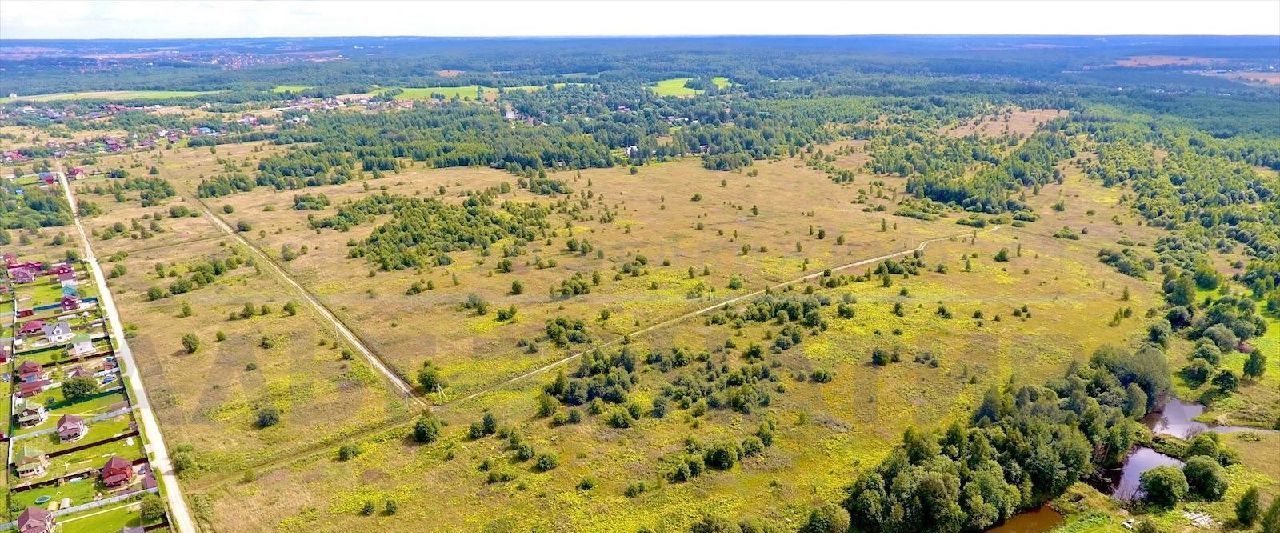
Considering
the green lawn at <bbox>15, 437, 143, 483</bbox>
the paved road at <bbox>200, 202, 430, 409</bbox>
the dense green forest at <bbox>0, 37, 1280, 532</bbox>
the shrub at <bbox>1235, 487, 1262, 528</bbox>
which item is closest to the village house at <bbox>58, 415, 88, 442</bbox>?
the green lawn at <bbox>15, 437, 143, 483</bbox>

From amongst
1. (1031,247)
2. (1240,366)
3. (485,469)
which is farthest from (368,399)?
(1031,247)

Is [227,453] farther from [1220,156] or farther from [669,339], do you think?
[1220,156]

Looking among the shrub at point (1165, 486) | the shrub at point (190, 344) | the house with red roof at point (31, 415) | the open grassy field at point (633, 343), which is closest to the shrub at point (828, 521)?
the open grassy field at point (633, 343)

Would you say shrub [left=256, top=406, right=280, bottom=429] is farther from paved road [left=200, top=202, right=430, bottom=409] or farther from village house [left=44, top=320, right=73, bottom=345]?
village house [left=44, top=320, right=73, bottom=345]

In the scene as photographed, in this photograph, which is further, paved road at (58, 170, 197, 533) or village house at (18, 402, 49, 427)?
village house at (18, 402, 49, 427)

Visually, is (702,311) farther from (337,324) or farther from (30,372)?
(30,372)

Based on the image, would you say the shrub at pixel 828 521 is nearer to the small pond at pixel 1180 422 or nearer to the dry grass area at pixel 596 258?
the small pond at pixel 1180 422
